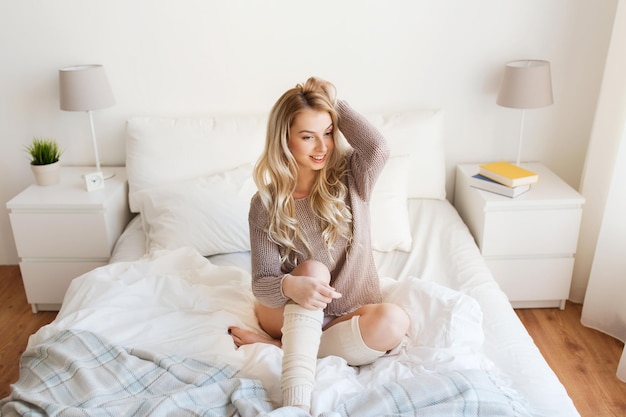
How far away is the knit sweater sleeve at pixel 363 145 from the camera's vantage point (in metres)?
1.68

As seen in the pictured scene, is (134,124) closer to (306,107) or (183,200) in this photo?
(183,200)

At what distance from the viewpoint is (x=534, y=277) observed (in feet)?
8.02

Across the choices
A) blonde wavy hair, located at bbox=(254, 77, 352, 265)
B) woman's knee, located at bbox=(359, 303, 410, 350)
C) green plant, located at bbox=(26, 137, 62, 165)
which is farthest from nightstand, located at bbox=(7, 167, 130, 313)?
woman's knee, located at bbox=(359, 303, 410, 350)

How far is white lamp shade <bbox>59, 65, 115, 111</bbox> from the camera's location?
2.43m

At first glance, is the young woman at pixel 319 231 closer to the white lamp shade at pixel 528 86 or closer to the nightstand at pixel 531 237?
the nightstand at pixel 531 237

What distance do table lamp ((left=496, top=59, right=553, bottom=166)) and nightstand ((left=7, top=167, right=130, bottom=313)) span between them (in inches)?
66.2

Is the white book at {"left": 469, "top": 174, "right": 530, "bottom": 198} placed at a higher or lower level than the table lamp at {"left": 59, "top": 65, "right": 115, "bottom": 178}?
lower

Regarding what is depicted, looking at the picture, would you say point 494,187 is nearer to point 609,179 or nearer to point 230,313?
point 609,179

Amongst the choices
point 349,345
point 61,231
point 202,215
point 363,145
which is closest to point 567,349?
point 349,345

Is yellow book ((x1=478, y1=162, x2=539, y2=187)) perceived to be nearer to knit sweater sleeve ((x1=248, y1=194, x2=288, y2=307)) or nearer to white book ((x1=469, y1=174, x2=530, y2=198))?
white book ((x1=469, y1=174, x2=530, y2=198))

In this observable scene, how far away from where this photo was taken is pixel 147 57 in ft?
8.52

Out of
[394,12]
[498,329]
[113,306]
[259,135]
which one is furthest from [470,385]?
[394,12]

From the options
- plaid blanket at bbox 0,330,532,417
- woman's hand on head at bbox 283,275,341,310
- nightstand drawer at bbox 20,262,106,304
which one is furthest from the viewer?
nightstand drawer at bbox 20,262,106,304

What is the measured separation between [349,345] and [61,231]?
4.66ft
